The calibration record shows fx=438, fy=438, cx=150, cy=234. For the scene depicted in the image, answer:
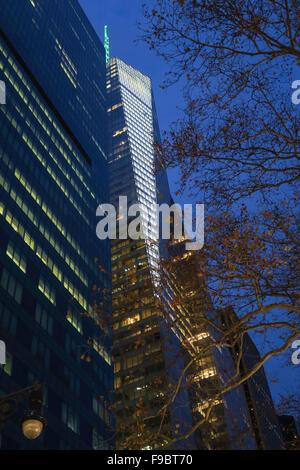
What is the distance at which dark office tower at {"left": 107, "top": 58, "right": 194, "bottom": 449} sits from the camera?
44919 millimetres

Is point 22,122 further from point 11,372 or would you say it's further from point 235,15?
point 235,15

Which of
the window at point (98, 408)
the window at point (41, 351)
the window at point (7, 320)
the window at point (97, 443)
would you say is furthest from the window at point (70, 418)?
the window at point (7, 320)

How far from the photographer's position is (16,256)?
45.3 meters

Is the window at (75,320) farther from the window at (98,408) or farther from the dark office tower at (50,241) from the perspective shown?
the window at (98,408)

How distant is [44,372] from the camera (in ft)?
140

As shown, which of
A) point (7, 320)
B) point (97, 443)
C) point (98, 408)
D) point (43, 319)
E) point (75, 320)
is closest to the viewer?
point (7, 320)

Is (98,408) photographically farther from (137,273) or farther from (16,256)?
(137,273)

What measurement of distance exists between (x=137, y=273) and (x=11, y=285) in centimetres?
5162

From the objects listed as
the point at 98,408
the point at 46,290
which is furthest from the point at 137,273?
the point at 46,290

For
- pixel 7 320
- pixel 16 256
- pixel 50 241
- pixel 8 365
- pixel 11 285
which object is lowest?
pixel 8 365

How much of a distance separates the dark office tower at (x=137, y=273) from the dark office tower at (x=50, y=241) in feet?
19.5

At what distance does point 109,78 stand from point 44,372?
158873 mm

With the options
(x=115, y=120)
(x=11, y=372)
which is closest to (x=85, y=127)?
(x=11, y=372)
